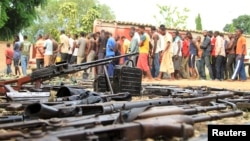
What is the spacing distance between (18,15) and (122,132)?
2221cm

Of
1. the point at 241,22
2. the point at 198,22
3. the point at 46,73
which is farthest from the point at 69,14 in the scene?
the point at 46,73

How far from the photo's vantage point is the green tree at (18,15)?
23.4 meters

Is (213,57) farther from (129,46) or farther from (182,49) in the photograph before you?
(129,46)

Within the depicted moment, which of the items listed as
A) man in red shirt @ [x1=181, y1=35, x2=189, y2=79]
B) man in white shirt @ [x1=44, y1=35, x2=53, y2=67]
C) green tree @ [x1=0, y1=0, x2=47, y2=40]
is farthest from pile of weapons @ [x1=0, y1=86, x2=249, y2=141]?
green tree @ [x1=0, y1=0, x2=47, y2=40]

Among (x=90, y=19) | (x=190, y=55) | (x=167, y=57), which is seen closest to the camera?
(x=167, y=57)

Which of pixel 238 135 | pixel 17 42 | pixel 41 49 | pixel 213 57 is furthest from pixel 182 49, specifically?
pixel 238 135

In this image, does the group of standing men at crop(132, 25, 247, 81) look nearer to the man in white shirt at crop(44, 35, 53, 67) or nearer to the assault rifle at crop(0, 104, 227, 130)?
the man in white shirt at crop(44, 35, 53, 67)

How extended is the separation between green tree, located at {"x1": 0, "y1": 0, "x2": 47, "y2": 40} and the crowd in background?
8.28 meters

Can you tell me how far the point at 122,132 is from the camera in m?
2.79

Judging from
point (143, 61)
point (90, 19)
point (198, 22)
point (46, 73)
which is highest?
point (198, 22)

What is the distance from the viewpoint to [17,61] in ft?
51.7

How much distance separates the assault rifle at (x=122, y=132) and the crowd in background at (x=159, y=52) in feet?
31.3

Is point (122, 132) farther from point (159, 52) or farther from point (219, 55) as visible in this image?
point (219, 55)

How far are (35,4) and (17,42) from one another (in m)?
9.54
